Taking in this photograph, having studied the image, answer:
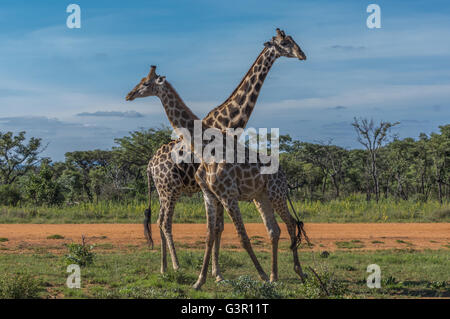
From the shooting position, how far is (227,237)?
14039 millimetres

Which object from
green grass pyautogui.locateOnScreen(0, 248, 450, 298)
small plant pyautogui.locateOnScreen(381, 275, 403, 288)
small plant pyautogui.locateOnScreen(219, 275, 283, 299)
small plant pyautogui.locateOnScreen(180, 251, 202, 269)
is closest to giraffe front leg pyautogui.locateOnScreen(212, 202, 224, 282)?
green grass pyautogui.locateOnScreen(0, 248, 450, 298)

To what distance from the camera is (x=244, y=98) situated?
8.59 metres

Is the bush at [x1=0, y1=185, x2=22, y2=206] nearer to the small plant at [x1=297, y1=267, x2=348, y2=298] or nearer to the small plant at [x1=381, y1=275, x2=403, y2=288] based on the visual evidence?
the small plant at [x1=297, y1=267, x2=348, y2=298]

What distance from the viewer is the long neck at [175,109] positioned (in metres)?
8.41

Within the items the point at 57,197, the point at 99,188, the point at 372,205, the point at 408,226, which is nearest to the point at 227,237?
the point at 408,226

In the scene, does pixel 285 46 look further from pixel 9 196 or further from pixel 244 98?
pixel 9 196

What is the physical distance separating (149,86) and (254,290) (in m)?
3.85

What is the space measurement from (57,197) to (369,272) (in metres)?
14.2

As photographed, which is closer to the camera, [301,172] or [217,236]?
[217,236]

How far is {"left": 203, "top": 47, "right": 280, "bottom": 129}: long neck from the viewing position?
28.0 ft

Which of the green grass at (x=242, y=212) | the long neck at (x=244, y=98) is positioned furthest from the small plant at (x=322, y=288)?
the green grass at (x=242, y=212)

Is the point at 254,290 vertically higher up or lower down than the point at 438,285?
higher up

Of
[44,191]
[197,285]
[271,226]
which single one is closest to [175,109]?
[271,226]
